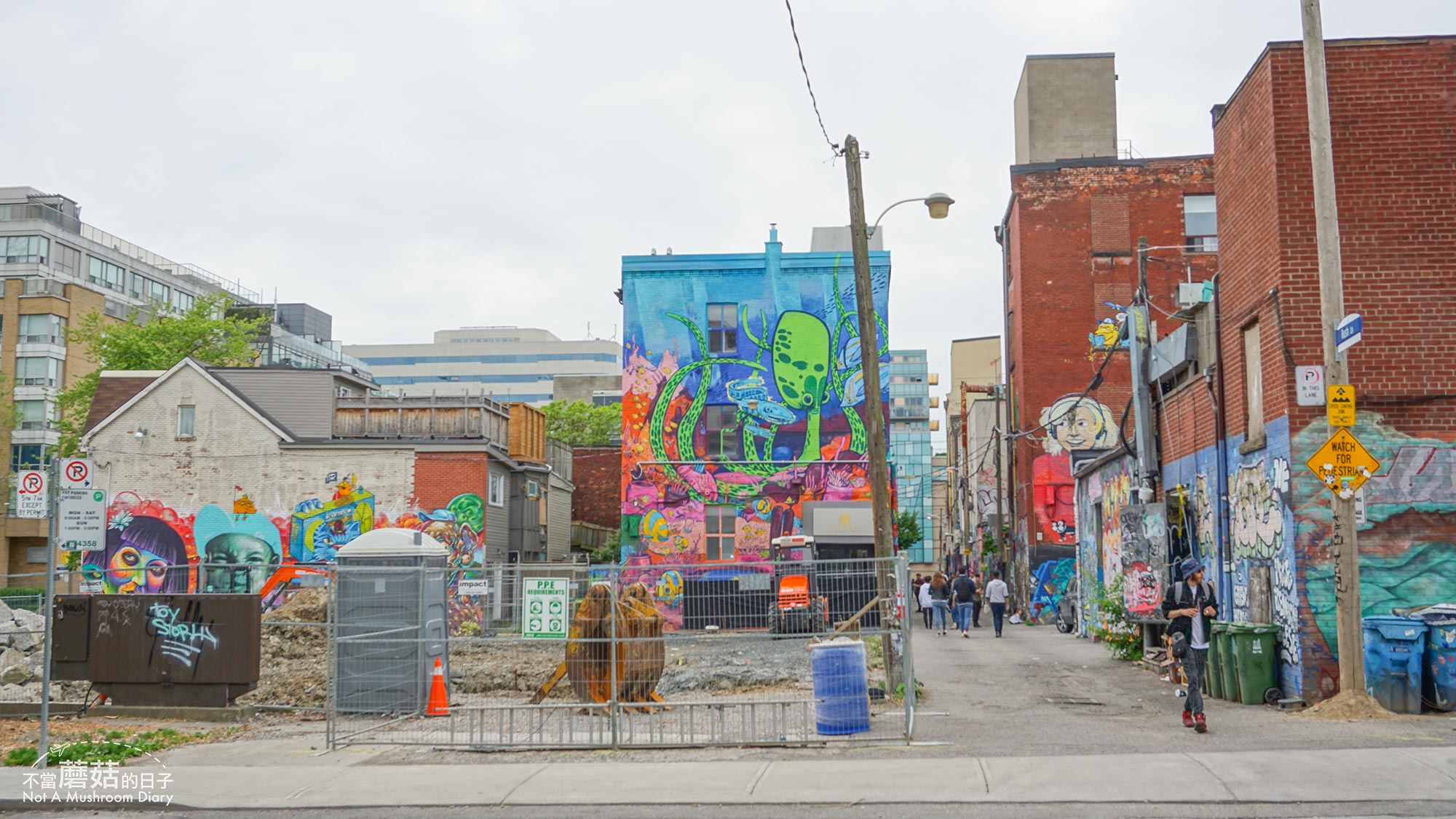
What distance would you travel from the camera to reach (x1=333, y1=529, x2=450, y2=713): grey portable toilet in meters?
14.2

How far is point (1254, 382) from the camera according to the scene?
15.8m

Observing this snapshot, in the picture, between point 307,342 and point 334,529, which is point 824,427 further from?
point 307,342

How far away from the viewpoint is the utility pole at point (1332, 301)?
1290cm

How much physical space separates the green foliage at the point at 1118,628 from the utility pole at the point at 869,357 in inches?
280

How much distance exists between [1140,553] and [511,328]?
403 feet

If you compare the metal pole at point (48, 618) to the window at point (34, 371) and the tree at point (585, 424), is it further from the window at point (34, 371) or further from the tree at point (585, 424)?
the window at point (34, 371)

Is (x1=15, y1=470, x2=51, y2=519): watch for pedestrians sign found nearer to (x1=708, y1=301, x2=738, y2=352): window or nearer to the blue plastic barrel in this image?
the blue plastic barrel

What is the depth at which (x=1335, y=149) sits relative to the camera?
14.6 metres

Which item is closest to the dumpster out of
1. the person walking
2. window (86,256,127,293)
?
the person walking

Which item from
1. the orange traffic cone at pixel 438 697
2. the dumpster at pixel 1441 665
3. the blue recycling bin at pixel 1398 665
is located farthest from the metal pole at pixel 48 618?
the dumpster at pixel 1441 665

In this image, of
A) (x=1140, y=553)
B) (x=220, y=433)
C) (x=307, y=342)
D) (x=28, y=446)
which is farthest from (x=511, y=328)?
(x=1140, y=553)

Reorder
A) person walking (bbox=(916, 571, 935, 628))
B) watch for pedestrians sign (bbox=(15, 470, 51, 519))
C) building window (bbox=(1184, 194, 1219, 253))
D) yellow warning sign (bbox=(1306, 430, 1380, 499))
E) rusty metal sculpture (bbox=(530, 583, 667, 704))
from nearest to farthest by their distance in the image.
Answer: watch for pedestrians sign (bbox=(15, 470, 51, 519)) → yellow warning sign (bbox=(1306, 430, 1380, 499)) → rusty metal sculpture (bbox=(530, 583, 667, 704)) → person walking (bbox=(916, 571, 935, 628)) → building window (bbox=(1184, 194, 1219, 253))

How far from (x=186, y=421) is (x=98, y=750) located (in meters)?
27.3

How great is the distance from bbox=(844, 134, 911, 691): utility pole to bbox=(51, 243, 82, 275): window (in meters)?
66.6
